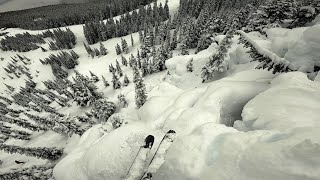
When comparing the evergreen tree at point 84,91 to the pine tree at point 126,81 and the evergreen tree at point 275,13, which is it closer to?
the pine tree at point 126,81

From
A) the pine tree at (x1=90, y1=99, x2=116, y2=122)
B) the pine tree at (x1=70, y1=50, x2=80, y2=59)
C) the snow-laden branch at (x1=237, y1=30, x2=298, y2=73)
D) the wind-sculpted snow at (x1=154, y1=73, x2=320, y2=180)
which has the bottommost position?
the pine tree at (x1=70, y1=50, x2=80, y2=59)

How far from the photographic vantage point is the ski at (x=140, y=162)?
10.7 metres

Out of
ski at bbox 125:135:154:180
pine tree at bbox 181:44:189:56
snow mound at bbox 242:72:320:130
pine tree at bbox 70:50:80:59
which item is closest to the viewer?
snow mound at bbox 242:72:320:130

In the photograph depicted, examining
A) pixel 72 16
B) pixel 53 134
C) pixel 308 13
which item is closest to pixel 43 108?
pixel 53 134

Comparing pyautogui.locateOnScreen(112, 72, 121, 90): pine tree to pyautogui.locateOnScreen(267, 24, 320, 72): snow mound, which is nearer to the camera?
pyautogui.locateOnScreen(267, 24, 320, 72): snow mound

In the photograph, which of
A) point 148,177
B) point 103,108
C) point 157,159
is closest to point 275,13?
point 157,159

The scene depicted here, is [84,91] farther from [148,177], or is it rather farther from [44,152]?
[148,177]

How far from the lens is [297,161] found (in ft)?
22.1

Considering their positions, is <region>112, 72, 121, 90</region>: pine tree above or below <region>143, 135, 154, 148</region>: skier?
below

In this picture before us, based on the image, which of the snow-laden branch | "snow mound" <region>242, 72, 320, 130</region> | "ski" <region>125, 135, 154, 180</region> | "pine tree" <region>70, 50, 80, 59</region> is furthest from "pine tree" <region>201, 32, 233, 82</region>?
"pine tree" <region>70, 50, 80, 59</region>

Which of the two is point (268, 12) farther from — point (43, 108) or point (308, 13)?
point (43, 108)

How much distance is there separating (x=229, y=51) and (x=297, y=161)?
952 inches

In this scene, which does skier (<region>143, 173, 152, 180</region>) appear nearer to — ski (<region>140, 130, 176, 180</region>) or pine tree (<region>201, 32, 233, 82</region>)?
ski (<region>140, 130, 176, 180</region>)

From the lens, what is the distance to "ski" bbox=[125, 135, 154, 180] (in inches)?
422
